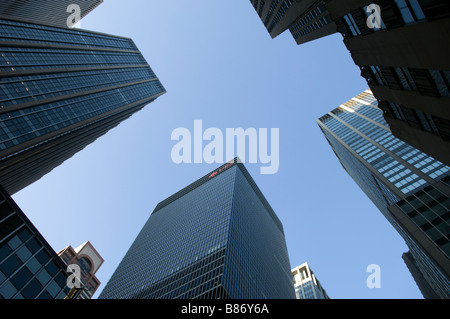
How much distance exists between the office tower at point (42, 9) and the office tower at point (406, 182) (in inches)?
5093

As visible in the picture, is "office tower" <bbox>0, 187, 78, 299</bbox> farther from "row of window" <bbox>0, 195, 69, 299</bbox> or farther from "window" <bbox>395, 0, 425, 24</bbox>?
"window" <bbox>395, 0, 425, 24</bbox>

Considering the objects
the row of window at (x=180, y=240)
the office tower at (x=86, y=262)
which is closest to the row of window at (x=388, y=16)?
the row of window at (x=180, y=240)

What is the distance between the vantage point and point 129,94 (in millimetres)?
149875

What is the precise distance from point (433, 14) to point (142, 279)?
11892cm

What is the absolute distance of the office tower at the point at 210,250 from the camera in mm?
88312

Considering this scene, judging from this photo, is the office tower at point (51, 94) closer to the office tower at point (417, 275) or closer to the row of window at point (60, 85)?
the row of window at point (60, 85)

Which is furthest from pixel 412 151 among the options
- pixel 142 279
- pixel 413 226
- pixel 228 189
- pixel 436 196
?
pixel 142 279

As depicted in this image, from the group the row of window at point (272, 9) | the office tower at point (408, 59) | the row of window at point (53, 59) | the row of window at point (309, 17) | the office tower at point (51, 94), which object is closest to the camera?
the office tower at point (408, 59)

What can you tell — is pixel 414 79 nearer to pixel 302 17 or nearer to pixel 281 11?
pixel 302 17

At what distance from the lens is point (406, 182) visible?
194 ft

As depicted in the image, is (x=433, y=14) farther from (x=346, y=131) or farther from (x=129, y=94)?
(x=129, y=94)

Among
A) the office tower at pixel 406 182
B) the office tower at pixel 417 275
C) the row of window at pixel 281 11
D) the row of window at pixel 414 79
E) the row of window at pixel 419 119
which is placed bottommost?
the office tower at pixel 417 275

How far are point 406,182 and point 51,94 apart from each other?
11161 centimetres

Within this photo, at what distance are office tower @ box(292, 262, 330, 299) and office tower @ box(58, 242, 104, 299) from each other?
4454 inches
